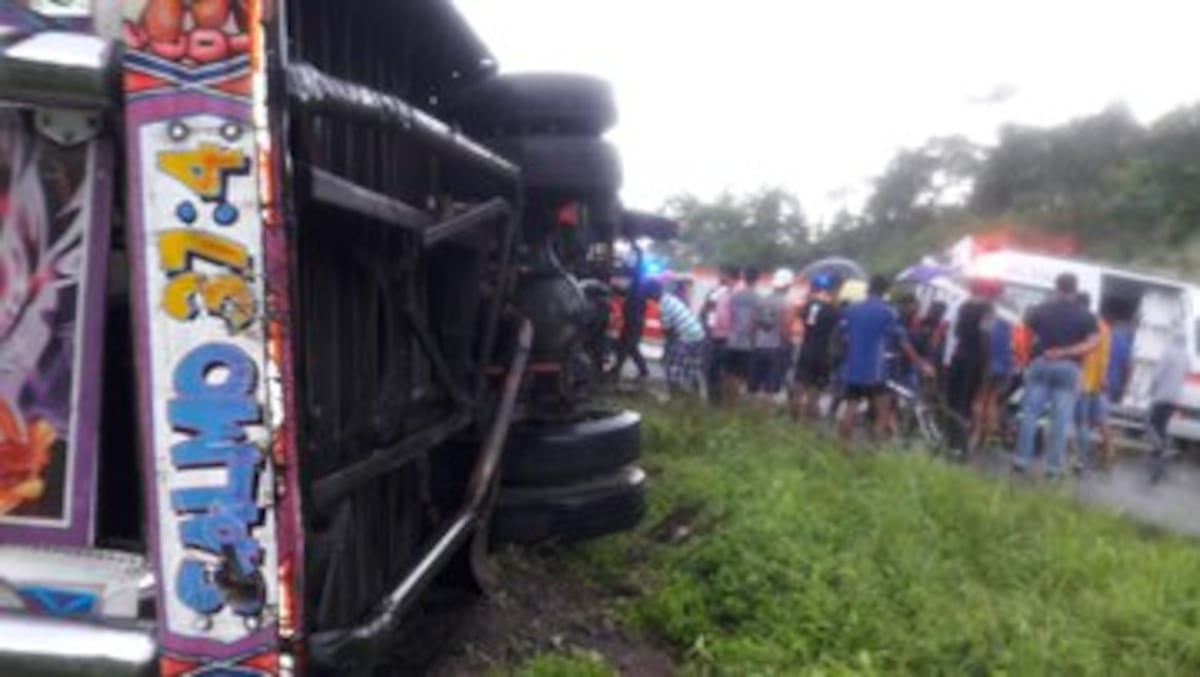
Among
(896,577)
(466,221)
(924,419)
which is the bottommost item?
(924,419)

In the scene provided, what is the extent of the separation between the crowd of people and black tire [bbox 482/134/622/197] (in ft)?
11.1

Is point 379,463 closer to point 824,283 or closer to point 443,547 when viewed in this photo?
point 443,547

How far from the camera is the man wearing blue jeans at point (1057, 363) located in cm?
810

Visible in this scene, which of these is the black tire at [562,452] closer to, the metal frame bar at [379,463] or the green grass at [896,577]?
the metal frame bar at [379,463]

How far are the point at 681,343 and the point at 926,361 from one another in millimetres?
2960

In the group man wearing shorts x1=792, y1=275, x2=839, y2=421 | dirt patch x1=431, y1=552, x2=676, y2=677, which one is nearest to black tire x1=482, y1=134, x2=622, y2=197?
dirt patch x1=431, y1=552, x2=676, y2=677

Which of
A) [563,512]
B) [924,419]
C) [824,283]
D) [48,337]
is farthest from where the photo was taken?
[824,283]

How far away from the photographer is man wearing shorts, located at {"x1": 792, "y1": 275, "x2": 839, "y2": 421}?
9.91 meters

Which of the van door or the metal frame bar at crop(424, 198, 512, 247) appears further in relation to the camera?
the van door

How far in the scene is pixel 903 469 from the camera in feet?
20.4

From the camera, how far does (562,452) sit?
3.42 metres

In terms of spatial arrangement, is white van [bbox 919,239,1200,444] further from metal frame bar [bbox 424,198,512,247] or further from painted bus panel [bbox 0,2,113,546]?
painted bus panel [bbox 0,2,113,546]

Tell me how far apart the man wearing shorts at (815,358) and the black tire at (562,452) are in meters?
6.38

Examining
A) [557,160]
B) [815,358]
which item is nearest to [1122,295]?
[815,358]
